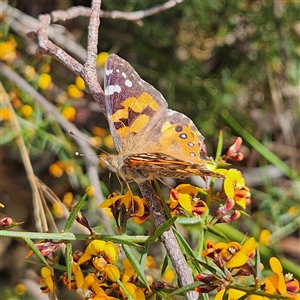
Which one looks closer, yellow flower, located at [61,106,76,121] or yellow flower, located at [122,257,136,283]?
yellow flower, located at [122,257,136,283]

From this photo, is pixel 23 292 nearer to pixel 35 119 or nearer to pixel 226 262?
pixel 35 119

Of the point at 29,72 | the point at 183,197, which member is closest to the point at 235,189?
the point at 183,197

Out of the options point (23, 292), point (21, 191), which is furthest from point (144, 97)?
point (21, 191)

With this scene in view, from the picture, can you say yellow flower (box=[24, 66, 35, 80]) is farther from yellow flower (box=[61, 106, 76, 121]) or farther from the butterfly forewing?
the butterfly forewing

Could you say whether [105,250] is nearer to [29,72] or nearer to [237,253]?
[237,253]

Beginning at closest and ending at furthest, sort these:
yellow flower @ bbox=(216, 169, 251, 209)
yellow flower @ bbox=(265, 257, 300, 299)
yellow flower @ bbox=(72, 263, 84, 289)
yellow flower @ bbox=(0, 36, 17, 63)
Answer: yellow flower @ bbox=(265, 257, 300, 299) → yellow flower @ bbox=(72, 263, 84, 289) → yellow flower @ bbox=(216, 169, 251, 209) → yellow flower @ bbox=(0, 36, 17, 63)

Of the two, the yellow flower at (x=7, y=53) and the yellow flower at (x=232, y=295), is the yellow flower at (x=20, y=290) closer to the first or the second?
the yellow flower at (x=7, y=53)

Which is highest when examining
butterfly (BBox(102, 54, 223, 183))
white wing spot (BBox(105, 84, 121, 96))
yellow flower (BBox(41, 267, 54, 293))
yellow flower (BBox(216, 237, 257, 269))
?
white wing spot (BBox(105, 84, 121, 96))

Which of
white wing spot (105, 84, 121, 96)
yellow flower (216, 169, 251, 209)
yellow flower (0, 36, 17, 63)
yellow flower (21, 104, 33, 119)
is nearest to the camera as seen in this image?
yellow flower (216, 169, 251, 209)

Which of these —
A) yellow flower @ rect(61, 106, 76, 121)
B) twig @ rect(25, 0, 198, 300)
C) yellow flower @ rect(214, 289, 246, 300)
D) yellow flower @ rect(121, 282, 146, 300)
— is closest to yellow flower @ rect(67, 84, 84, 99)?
yellow flower @ rect(61, 106, 76, 121)
